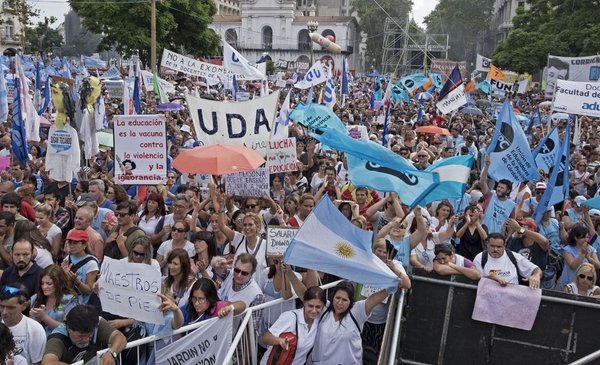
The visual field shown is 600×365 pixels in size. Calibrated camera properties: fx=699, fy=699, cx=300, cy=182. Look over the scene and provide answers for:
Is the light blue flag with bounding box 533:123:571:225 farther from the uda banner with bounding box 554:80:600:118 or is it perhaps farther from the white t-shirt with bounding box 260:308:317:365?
the white t-shirt with bounding box 260:308:317:365

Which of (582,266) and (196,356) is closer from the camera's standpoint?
(196,356)

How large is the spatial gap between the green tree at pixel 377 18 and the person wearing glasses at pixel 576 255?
286 feet

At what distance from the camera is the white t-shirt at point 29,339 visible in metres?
4.56

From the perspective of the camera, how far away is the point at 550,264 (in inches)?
285

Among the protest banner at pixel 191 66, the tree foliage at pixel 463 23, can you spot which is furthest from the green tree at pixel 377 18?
the protest banner at pixel 191 66

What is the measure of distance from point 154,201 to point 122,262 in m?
2.77

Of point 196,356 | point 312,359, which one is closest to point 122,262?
point 196,356

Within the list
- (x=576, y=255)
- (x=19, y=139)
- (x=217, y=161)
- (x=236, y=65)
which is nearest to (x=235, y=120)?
(x=217, y=161)

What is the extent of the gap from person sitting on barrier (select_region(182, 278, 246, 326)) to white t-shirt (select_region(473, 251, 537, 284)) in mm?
2405

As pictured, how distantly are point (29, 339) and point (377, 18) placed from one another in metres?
92.7

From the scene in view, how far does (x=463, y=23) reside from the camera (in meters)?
88.6

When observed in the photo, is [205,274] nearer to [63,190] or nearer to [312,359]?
[312,359]

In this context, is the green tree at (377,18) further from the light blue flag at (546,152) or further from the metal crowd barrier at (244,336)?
the metal crowd barrier at (244,336)

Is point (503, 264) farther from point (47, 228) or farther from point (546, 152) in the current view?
point (546, 152)
